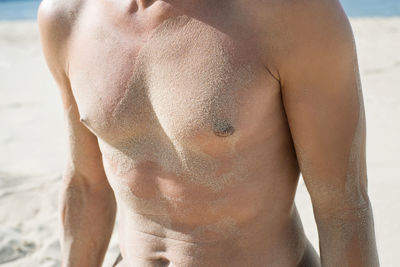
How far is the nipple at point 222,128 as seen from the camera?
127 cm

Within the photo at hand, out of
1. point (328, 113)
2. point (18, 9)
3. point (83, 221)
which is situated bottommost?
point (18, 9)

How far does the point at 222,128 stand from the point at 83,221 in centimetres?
74

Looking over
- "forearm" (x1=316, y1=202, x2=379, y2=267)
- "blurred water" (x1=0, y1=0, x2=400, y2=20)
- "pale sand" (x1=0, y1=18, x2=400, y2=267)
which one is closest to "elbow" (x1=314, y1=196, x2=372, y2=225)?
"forearm" (x1=316, y1=202, x2=379, y2=267)

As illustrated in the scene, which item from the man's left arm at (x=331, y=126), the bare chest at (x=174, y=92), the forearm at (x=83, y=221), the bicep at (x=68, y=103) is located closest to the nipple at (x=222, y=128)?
the bare chest at (x=174, y=92)

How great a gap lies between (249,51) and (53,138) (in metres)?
4.92

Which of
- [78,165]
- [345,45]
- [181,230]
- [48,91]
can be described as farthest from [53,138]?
[345,45]

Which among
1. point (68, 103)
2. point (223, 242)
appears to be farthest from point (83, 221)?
point (223, 242)

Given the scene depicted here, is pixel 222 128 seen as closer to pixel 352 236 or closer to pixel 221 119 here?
pixel 221 119

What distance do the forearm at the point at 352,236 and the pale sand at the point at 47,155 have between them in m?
1.55

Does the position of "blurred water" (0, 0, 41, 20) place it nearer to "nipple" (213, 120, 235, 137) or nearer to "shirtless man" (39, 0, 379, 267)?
"shirtless man" (39, 0, 379, 267)

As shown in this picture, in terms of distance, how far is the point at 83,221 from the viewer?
181cm

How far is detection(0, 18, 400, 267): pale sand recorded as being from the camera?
3.42 meters

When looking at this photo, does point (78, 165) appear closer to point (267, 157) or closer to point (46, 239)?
point (267, 157)

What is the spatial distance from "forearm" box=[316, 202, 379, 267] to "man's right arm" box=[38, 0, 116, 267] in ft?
2.43
